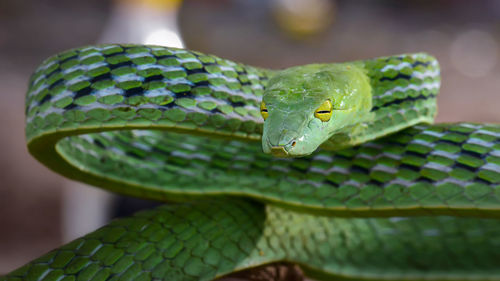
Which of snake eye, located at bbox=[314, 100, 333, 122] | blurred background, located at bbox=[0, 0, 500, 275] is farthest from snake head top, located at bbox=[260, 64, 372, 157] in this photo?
blurred background, located at bbox=[0, 0, 500, 275]

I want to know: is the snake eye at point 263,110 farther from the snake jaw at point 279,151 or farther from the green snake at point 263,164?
the snake jaw at point 279,151

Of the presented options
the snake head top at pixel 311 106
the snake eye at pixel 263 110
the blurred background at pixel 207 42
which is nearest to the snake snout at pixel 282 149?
the snake head top at pixel 311 106

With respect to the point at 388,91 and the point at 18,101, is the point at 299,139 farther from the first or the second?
the point at 18,101

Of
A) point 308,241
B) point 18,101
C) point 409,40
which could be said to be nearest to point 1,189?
point 18,101

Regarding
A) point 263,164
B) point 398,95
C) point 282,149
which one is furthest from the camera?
point 263,164

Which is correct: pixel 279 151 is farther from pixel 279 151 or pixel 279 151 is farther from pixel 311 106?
pixel 311 106

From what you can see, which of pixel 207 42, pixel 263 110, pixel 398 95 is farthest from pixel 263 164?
pixel 207 42

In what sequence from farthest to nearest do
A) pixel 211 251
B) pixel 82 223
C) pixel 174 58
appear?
pixel 82 223, pixel 211 251, pixel 174 58
